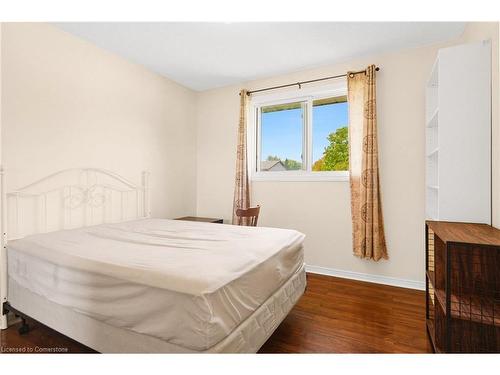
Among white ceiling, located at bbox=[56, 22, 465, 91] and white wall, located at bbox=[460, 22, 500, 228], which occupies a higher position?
white ceiling, located at bbox=[56, 22, 465, 91]

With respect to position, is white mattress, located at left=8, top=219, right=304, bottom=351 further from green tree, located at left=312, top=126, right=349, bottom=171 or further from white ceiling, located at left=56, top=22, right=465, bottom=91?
white ceiling, located at left=56, top=22, right=465, bottom=91

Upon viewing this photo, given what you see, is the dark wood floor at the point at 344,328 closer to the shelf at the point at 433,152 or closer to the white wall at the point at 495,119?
the white wall at the point at 495,119

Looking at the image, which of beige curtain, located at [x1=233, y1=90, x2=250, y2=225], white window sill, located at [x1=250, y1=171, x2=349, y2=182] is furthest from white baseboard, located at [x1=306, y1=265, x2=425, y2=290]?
Result: beige curtain, located at [x1=233, y1=90, x2=250, y2=225]

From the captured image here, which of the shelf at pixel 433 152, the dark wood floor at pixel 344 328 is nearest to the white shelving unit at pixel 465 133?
the shelf at pixel 433 152

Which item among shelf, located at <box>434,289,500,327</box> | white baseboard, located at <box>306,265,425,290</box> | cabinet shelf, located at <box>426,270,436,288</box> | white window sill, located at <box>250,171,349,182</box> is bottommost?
white baseboard, located at <box>306,265,425,290</box>

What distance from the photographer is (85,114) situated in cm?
251

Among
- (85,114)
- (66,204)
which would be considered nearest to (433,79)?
(85,114)

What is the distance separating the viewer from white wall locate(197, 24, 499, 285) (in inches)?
106

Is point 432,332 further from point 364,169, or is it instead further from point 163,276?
point 163,276

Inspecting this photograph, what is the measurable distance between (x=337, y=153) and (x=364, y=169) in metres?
0.46

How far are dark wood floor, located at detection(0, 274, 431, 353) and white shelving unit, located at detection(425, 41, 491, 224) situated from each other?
2.92 ft

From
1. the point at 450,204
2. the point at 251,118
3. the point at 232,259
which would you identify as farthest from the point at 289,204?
the point at 232,259

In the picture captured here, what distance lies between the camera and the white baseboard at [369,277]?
8.87 feet
